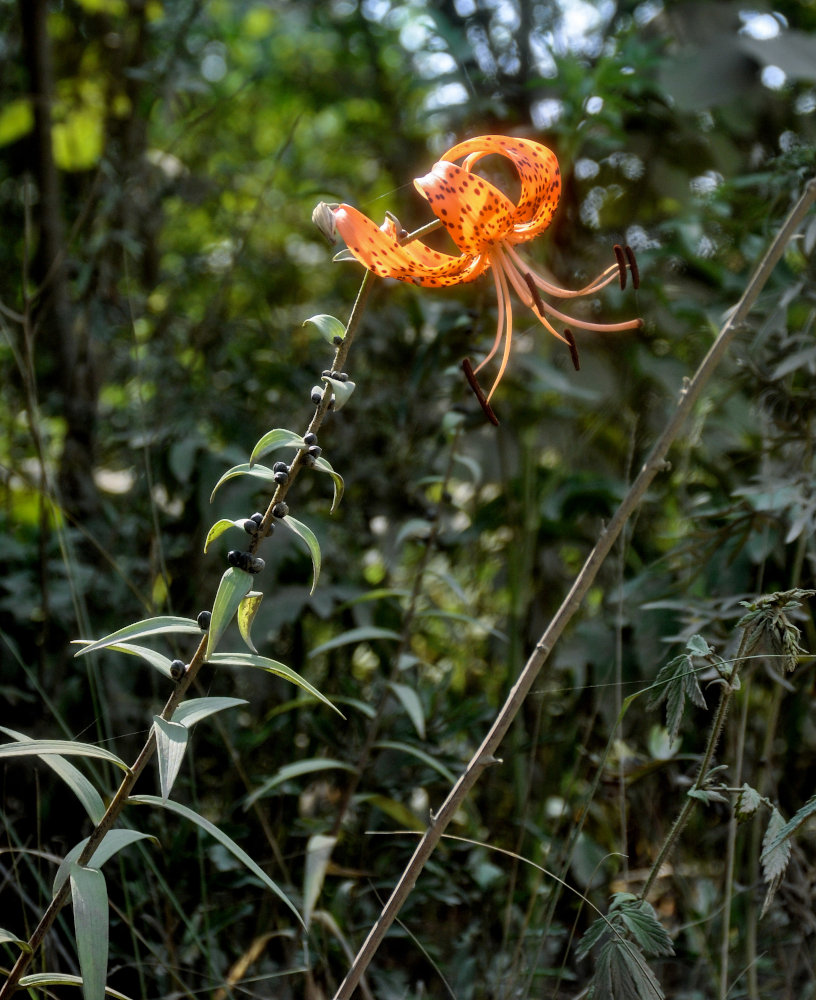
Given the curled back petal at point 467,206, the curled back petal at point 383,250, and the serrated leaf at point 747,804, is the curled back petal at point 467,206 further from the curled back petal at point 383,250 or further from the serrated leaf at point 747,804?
the serrated leaf at point 747,804

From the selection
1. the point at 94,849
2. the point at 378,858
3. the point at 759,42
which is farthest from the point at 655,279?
the point at 94,849

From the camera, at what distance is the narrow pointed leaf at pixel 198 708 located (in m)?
0.49

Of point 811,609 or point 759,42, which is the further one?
point 759,42

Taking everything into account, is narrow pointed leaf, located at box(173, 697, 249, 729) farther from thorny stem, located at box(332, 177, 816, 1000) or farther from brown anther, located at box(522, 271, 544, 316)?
brown anther, located at box(522, 271, 544, 316)

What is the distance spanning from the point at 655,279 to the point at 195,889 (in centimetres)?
103

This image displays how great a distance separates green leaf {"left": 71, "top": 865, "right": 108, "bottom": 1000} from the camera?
1.38 feet

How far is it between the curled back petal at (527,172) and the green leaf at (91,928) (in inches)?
17.5

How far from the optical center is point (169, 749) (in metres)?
0.44

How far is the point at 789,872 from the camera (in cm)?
89

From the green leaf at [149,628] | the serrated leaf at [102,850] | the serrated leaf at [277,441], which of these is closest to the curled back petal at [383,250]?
the serrated leaf at [277,441]

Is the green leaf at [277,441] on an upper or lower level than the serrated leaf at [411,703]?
upper

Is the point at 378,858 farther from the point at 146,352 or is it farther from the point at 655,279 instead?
the point at 655,279

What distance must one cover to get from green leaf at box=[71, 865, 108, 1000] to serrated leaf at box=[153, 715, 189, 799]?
7cm

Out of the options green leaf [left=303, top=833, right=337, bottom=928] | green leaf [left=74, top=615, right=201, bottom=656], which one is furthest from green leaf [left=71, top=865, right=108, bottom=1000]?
green leaf [left=303, top=833, right=337, bottom=928]
